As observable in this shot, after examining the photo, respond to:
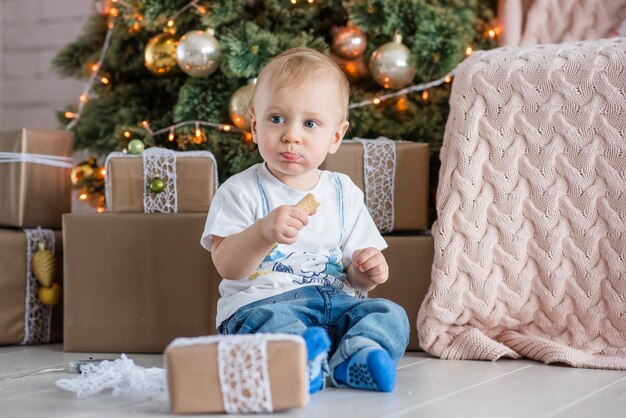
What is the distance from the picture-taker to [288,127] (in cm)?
127

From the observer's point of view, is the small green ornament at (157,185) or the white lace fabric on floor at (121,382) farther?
the small green ornament at (157,185)

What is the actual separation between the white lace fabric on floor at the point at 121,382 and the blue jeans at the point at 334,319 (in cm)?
16

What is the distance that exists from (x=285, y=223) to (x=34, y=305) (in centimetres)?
76

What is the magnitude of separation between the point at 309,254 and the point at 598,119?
0.55 m

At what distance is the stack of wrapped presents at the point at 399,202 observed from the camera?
155cm

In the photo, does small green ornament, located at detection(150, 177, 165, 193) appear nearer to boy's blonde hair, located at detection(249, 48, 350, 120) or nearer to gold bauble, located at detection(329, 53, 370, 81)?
boy's blonde hair, located at detection(249, 48, 350, 120)

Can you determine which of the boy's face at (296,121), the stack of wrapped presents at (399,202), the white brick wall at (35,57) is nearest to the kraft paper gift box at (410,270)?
the stack of wrapped presents at (399,202)

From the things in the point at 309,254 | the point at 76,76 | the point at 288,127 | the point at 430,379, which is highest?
the point at 76,76

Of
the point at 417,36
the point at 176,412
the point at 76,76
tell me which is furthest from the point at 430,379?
the point at 76,76

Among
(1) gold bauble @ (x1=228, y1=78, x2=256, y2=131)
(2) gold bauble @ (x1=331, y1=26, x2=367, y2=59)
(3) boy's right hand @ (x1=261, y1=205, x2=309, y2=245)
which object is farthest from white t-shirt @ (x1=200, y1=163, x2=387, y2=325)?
(2) gold bauble @ (x1=331, y1=26, x2=367, y2=59)

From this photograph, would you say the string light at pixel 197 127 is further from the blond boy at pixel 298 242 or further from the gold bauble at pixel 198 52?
the blond boy at pixel 298 242

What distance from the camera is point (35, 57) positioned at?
8.47 ft

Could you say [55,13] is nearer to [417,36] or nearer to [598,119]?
[417,36]

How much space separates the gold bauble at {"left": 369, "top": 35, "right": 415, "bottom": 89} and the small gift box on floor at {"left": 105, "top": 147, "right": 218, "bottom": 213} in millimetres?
411
